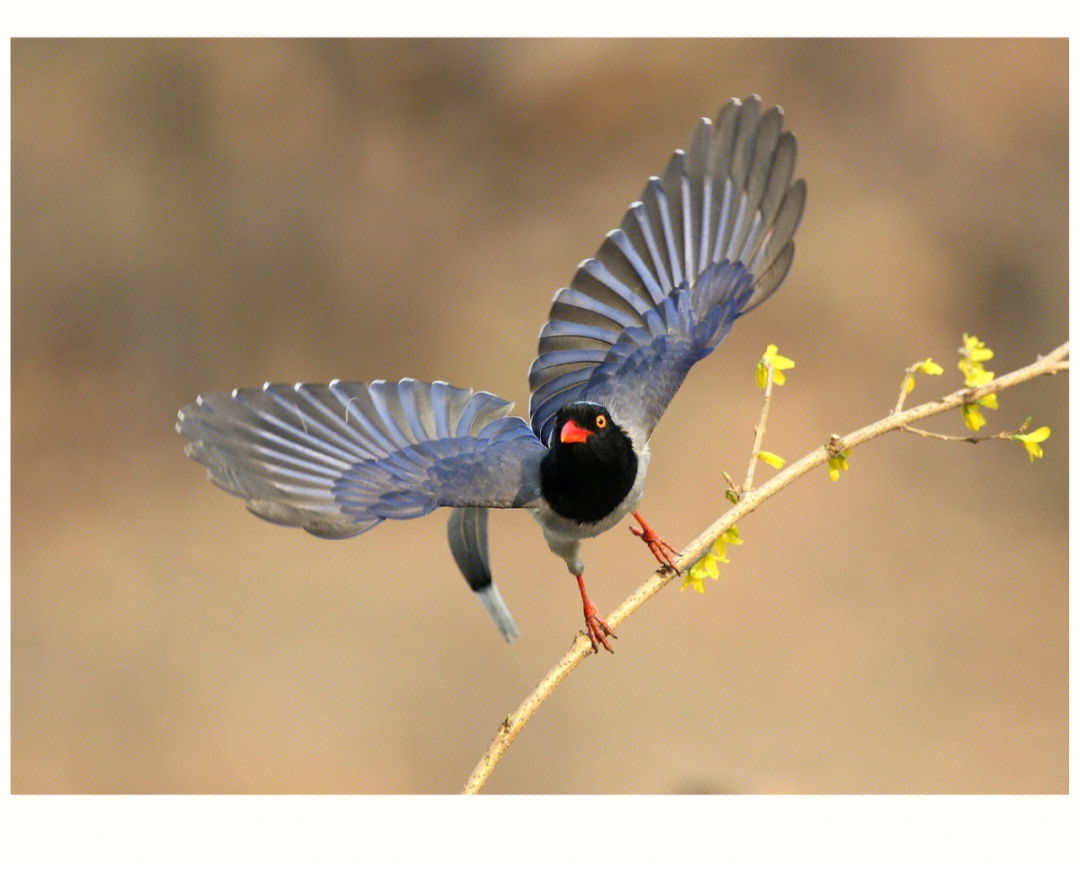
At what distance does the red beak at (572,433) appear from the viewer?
140 centimetres

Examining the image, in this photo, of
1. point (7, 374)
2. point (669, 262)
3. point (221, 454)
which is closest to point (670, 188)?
point (669, 262)

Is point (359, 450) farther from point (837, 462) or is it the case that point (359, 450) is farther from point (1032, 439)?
point (1032, 439)

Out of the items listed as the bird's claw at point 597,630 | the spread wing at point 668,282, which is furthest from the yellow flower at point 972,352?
the bird's claw at point 597,630

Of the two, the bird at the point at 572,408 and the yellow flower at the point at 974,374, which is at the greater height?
the bird at the point at 572,408

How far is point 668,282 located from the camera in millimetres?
1707

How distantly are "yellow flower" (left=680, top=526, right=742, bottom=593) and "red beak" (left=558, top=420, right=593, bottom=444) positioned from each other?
0.72ft

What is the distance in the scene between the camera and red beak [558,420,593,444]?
140cm

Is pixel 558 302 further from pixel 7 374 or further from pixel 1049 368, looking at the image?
pixel 7 374

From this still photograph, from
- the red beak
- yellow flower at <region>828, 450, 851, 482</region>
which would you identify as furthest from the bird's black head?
yellow flower at <region>828, 450, 851, 482</region>

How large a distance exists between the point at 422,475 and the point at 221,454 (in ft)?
0.98

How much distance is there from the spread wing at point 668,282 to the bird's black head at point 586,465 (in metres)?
0.12

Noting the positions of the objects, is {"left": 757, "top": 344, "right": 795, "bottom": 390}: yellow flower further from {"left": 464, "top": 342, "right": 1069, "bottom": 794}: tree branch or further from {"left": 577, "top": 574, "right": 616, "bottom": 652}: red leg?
{"left": 577, "top": 574, "right": 616, "bottom": 652}: red leg

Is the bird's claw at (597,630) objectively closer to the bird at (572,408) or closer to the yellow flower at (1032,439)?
the bird at (572,408)

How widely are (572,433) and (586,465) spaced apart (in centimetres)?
6
